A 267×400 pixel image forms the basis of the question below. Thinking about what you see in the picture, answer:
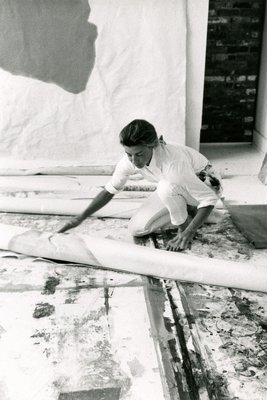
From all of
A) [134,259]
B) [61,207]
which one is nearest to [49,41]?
[61,207]

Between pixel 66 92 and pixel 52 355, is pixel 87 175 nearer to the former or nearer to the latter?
A: pixel 66 92

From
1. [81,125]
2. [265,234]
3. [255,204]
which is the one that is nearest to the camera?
[265,234]

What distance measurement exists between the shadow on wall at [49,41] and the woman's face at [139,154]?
2005 mm

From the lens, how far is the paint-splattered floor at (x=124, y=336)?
5.21 ft

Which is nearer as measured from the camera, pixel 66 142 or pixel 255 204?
pixel 255 204

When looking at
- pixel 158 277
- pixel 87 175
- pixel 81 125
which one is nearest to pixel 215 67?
pixel 81 125

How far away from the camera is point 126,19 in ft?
12.8

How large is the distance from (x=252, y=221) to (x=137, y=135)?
3.64ft

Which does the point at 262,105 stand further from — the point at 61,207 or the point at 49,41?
the point at 61,207

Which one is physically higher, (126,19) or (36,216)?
(126,19)

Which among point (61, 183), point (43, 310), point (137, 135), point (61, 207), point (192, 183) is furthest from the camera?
point (61, 183)

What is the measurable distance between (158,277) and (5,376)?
0.87 m

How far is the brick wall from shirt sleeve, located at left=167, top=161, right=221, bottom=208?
→ 8.09 ft

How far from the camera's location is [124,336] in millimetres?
1842
